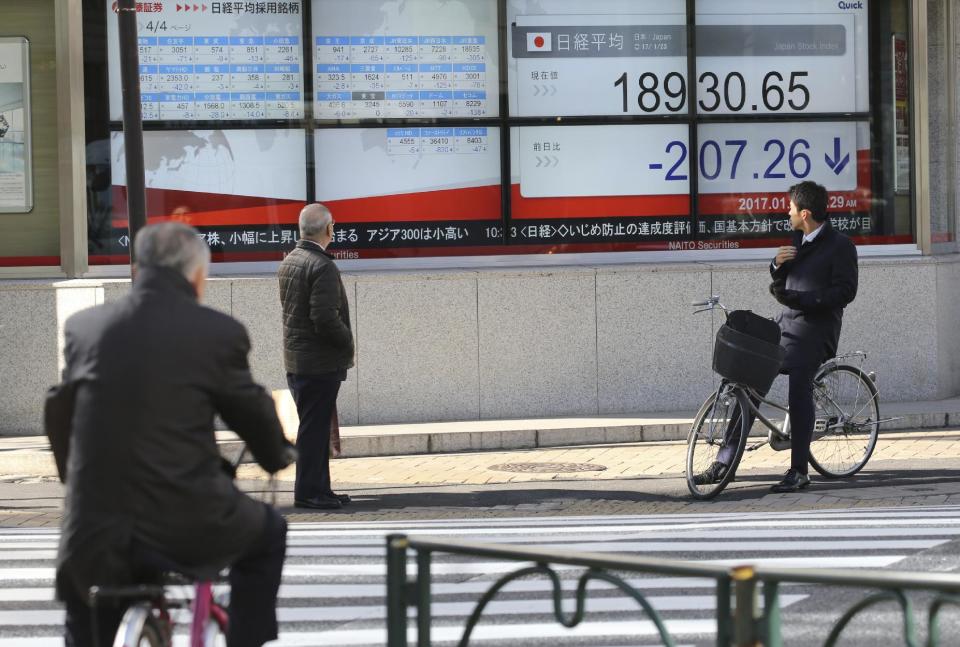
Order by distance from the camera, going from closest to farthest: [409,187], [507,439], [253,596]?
[253,596] → [507,439] → [409,187]

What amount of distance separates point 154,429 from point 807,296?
6.63 metres

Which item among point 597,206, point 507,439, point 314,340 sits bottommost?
point 507,439

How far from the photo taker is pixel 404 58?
14.0m

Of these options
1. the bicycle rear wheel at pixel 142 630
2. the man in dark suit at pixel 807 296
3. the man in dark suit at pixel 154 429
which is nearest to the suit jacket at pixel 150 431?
the man in dark suit at pixel 154 429

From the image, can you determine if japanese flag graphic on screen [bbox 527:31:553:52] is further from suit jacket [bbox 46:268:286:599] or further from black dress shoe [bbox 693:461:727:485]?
suit jacket [bbox 46:268:286:599]

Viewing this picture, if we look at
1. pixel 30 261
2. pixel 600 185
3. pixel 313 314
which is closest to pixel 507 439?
pixel 600 185

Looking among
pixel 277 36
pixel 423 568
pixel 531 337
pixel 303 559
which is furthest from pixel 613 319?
pixel 423 568

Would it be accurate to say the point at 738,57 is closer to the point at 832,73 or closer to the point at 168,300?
the point at 832,73

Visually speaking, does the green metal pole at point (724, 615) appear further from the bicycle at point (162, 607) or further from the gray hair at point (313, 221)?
the gray hair at point (313, 221)

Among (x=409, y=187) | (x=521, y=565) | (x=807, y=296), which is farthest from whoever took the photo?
(x=409, y=187)

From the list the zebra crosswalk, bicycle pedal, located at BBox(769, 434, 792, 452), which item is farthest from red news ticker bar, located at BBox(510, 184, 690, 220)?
the zebra crosswalk

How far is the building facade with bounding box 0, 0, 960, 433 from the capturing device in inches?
535

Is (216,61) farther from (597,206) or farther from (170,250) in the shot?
(170,250)

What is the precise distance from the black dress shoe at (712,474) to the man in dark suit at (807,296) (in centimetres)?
1
